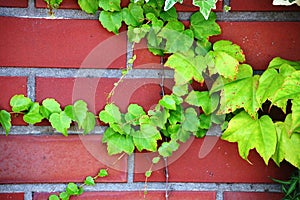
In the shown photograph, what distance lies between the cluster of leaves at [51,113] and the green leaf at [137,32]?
14 cm

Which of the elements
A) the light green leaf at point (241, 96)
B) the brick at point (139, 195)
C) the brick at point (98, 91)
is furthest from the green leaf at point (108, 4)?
the brick at point (139, 195)

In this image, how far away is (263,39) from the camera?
2.58ft

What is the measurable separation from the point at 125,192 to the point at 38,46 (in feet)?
0.99

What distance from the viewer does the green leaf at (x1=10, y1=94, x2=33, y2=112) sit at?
755mm

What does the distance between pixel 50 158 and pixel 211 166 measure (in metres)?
0.29

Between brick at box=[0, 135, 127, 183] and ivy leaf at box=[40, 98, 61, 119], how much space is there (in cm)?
5

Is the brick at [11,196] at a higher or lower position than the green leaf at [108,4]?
lower

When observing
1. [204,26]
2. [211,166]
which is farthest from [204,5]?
[211,166]

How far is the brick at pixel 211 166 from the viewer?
32.3 inches

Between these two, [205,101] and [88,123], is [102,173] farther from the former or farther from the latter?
[205,101]

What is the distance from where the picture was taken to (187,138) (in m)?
0.81

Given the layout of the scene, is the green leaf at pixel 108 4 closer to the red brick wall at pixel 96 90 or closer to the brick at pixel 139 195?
the red brick wall at pixel 96 90

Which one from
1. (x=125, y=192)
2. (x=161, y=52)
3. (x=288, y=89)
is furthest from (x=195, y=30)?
(x=125, y=192)

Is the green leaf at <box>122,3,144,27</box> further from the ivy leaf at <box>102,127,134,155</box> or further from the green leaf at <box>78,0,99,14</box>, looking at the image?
the ivy leaf at <box>102,127,134,155</box>
